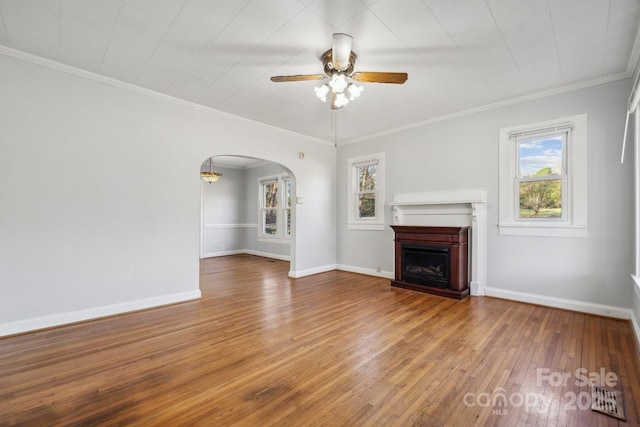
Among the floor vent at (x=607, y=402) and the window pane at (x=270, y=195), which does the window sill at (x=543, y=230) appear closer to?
the floor vent at (x=607, y=402)

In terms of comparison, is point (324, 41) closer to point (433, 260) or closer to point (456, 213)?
point (456, 213)

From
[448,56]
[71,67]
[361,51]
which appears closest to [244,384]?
[361,51]

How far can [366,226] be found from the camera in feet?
19.1

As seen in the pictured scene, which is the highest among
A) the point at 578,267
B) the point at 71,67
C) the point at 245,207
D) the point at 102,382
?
the point at 71,67

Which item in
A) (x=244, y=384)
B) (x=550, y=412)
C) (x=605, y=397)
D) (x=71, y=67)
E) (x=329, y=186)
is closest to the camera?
(x=550, y=412)

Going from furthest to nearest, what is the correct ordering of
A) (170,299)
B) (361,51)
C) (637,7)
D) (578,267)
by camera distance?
(170,299)
(578,267)
(361,51)
(637,7)

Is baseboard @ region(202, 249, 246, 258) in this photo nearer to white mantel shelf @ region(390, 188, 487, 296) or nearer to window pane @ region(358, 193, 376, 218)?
window pane @ region(358, 193, 376, 218)

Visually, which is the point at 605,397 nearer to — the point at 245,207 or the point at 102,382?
the point at 102,382

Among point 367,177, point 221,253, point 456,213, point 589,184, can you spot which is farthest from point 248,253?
point 589,184

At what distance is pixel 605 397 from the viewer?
6.20 feet

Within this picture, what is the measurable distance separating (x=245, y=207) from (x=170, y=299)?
18.7ft

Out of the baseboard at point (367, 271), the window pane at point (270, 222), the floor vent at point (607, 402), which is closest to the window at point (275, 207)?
the window pane at point (270, 222)

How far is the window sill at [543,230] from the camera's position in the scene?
11.5 feet

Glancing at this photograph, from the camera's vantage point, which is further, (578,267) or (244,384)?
(578,267)
